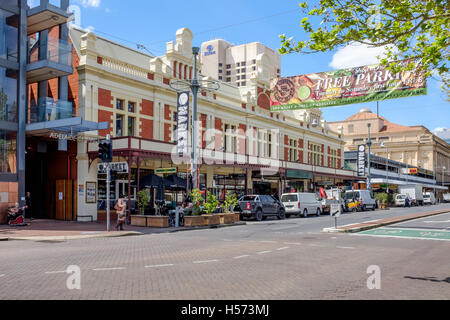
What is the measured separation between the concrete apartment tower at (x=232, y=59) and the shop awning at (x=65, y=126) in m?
108

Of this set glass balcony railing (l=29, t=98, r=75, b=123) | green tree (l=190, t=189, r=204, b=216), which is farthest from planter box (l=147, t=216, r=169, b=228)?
glass balcony railing (l=29, t=98, r=75, b=123)

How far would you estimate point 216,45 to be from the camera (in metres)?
136

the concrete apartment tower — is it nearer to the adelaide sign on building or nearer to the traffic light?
the adelaide sign on building

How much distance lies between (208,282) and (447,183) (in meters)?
150

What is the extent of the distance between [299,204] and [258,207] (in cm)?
512

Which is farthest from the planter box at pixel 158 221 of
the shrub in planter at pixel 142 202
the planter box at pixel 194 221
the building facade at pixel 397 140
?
the building facade at pixel 397 140

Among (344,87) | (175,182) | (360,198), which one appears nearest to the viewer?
→ (344,87)

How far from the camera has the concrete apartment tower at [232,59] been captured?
13162cm

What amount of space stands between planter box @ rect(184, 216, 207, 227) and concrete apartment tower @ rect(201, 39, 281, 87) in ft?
360

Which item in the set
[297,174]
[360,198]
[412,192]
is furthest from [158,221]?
[412,192]

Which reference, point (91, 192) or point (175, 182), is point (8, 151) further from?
point (175, 182)

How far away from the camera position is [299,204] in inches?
1296

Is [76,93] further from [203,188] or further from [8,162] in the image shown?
[203,188]

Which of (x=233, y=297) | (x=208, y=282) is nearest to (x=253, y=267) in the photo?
(x=208, y=282)
